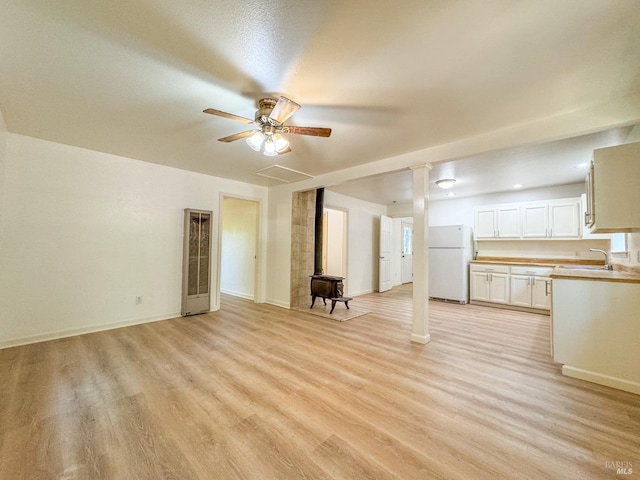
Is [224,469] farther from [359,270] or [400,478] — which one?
[359,270]

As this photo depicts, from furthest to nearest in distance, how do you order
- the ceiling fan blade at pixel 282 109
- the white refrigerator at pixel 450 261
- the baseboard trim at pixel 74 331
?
the white refrigerator at pixel 450 261, the baseboard trim at pixel 74 331, the ceiling fan blade at pixel 282 109

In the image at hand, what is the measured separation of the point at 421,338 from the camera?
310 centimetres

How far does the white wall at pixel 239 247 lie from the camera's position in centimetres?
563

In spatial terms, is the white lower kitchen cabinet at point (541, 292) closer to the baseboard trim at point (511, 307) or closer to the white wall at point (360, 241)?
the baseboard trim at point (511, 307)

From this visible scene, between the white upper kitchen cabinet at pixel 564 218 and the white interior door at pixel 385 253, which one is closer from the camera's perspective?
the white upper kitchen cabinet at pixel 564 218

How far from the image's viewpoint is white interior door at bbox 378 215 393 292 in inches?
257

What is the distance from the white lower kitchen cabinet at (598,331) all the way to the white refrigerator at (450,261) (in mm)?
2949

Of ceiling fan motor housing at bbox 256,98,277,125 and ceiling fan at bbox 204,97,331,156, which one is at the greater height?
ceiling fan motor housing at bbox 256,98,277,125

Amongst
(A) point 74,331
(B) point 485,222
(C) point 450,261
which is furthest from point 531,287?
(A) point 74,331

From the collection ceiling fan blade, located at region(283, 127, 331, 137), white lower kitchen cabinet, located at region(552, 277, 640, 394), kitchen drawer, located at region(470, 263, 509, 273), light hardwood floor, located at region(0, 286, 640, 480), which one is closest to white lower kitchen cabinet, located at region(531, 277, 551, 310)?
kitchen drawer, located at region(470, 263, 509, 273)

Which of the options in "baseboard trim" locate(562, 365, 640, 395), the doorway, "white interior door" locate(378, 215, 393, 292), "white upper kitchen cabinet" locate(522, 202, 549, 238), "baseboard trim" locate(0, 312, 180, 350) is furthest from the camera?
"white interior door" locate(378, 215, 393, 292)

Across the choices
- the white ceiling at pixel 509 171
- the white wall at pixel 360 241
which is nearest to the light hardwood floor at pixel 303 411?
the white ceiling at pixel 509 171

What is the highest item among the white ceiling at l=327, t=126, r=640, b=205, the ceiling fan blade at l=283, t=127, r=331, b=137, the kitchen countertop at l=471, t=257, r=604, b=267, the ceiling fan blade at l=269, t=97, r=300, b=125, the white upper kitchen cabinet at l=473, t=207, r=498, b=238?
the white ceiling at l=327, t=126, r=640, b=205

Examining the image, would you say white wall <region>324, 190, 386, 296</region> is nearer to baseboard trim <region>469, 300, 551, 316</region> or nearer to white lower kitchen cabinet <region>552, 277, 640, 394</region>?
baseboard trim <region>469, 300, 551, 316</region>
